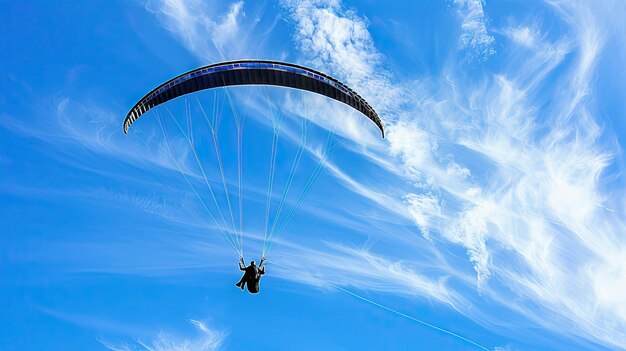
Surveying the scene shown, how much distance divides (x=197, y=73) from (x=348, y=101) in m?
6.66

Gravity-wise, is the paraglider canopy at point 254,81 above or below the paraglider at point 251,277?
above

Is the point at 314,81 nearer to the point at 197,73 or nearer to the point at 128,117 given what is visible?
the point at 197,73

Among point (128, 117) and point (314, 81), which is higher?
point (314, 81)

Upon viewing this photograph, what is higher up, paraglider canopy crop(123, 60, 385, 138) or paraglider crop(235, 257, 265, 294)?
paraglider canopy crop(123, 60, 385, 138)

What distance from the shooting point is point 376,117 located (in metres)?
23.1

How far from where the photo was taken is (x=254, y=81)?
2169 cm

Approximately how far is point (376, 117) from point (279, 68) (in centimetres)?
511

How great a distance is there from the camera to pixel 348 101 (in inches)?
891

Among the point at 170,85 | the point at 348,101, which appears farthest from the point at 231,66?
→ the point at 348,101

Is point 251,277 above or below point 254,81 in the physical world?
below

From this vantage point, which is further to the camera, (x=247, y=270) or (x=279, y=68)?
(x=247, y=270)

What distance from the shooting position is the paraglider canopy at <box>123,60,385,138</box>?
21.1m

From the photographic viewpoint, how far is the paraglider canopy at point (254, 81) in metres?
21.1

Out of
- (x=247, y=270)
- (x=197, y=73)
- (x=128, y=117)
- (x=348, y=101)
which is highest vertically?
(x=348, y=101)
